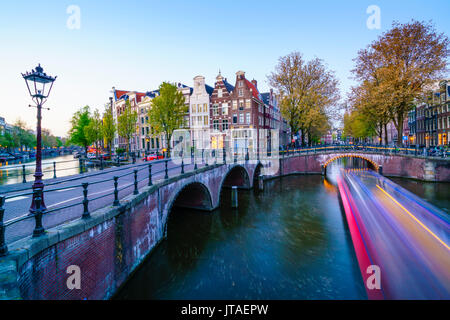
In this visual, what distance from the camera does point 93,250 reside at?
19.1ft

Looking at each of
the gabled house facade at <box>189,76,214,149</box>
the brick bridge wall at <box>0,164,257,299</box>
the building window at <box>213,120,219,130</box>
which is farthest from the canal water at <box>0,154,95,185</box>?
the building window at <box>213,120,219,130</box>

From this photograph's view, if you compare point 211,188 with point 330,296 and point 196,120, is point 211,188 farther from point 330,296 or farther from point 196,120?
point 196,120

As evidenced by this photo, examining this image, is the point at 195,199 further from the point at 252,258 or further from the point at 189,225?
the point at 252,258

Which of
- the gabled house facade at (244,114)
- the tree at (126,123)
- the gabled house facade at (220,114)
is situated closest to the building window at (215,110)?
the gabled house facade at (220,114)

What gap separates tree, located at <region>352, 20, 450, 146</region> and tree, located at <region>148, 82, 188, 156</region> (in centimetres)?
2493

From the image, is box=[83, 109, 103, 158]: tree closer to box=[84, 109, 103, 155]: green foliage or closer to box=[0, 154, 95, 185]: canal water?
box=[84, 109, 103, 155]: green foliage

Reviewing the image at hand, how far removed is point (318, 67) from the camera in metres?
33.2

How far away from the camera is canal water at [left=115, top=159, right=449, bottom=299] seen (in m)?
8.33

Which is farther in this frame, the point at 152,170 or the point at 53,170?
the point at 152,170

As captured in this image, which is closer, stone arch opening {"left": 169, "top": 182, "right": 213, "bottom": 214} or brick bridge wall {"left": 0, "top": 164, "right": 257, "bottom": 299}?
brick bridge wall {"left": 0, "top": 164, "right": 257, "bottom": 299}

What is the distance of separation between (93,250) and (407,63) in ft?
121

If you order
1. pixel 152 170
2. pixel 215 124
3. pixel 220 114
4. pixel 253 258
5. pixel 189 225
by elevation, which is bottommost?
pixel 253 258

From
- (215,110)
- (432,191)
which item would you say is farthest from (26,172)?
(432,191)
